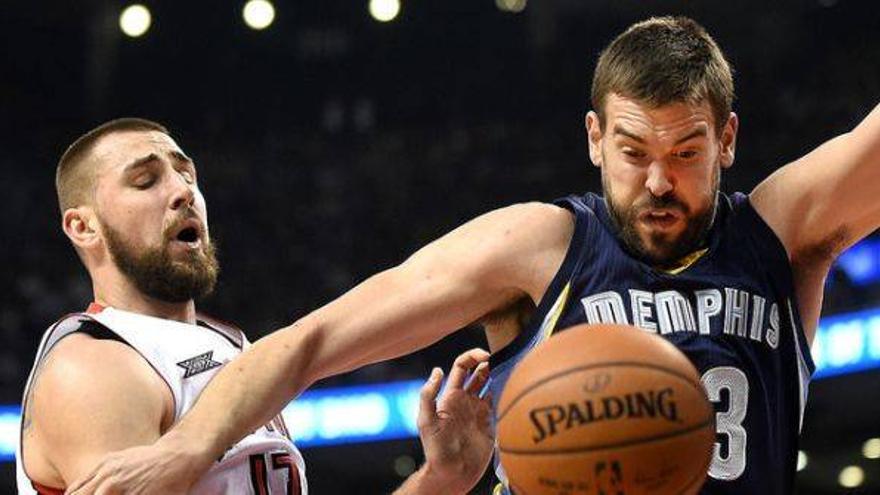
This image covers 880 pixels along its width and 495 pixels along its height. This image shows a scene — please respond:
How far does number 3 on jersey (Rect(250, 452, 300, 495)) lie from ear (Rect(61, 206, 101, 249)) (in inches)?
34.3

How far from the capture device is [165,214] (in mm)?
4188

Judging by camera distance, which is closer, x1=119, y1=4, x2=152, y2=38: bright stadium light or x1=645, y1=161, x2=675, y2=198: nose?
x1=645, y1=161, x2=675, y2=198: nose

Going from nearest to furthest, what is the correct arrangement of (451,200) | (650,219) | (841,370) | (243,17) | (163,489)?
(163,489) → (650,219) → (841,370) → (451,200) → (243,17)

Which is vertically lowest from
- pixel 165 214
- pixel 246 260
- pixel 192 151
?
pixel 246 260

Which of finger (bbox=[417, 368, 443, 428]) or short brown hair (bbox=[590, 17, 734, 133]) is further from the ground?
short brown hair (bbox=[590, 17, 734, 133])

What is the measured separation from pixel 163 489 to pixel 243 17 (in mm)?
14650

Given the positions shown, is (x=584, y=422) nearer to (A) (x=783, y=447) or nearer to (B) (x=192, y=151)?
(A) (x=783, y=447)

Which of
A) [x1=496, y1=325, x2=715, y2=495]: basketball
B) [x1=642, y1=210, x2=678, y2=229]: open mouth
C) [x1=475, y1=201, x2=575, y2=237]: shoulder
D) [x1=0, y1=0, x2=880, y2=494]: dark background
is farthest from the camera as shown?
[x1=0, y1=0, x2=880, y2=494]: dark background

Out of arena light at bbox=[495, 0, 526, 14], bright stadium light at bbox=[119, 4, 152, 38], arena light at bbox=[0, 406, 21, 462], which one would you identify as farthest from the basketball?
arena light at bbox=[495, 0, 526, 14]

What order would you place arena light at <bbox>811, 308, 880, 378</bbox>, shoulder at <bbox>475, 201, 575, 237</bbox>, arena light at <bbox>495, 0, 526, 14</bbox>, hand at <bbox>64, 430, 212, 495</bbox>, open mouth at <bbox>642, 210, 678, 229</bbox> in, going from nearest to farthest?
hand at <bbox>64, 430, 212, 495</bbox> < open mouth at <bbox>642, 210, 678, 229</bbox> < shoulder at <bbox>475, 201, 575, 237</bbox> < arena light at <bbox>811, 308, 880, 378</bbox> < arena light at <bbox>495, 0, 526, 14</bbox>

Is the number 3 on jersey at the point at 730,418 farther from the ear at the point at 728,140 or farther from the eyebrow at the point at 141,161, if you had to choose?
the eyebrow at the point at 141,161

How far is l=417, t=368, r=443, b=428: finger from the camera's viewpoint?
351 centimetres

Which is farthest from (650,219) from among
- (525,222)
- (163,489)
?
(163,489)

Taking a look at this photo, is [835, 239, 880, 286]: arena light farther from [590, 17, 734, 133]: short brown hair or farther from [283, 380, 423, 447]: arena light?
[590, 17, 734, 133]: short brown hair
